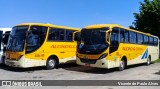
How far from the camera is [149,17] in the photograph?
124 ft

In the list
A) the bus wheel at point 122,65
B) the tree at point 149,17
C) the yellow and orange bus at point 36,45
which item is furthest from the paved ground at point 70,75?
the tree at point 149,17

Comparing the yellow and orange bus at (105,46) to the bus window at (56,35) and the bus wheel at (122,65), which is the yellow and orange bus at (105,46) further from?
the bus window at (56,35)

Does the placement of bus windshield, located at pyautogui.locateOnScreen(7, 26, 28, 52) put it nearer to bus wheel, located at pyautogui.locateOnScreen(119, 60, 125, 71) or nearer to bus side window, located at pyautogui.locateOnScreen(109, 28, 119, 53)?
bus side window, located at pyautogui.locateOnScreen(109, 28, 119, 53)

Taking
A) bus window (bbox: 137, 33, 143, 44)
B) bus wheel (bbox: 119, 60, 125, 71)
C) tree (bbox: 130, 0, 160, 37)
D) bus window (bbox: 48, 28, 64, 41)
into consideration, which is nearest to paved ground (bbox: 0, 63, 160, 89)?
bus wheel (bbox: 119, 60, 125, 71)

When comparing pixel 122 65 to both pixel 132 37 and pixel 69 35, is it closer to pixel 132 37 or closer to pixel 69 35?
pixel 132 37

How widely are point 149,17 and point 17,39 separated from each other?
934 inches

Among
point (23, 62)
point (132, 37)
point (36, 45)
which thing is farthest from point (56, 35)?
point (132, 37)

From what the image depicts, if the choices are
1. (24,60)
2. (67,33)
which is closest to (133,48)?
(67,33)

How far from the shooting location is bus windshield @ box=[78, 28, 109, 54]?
17062 mm

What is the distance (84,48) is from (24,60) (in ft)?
11.3

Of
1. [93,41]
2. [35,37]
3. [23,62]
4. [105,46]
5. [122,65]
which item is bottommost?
[122,65]

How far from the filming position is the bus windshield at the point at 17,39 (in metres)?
17.3

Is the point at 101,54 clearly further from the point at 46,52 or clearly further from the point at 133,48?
the point at 133,48

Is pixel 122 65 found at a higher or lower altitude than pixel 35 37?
lower
